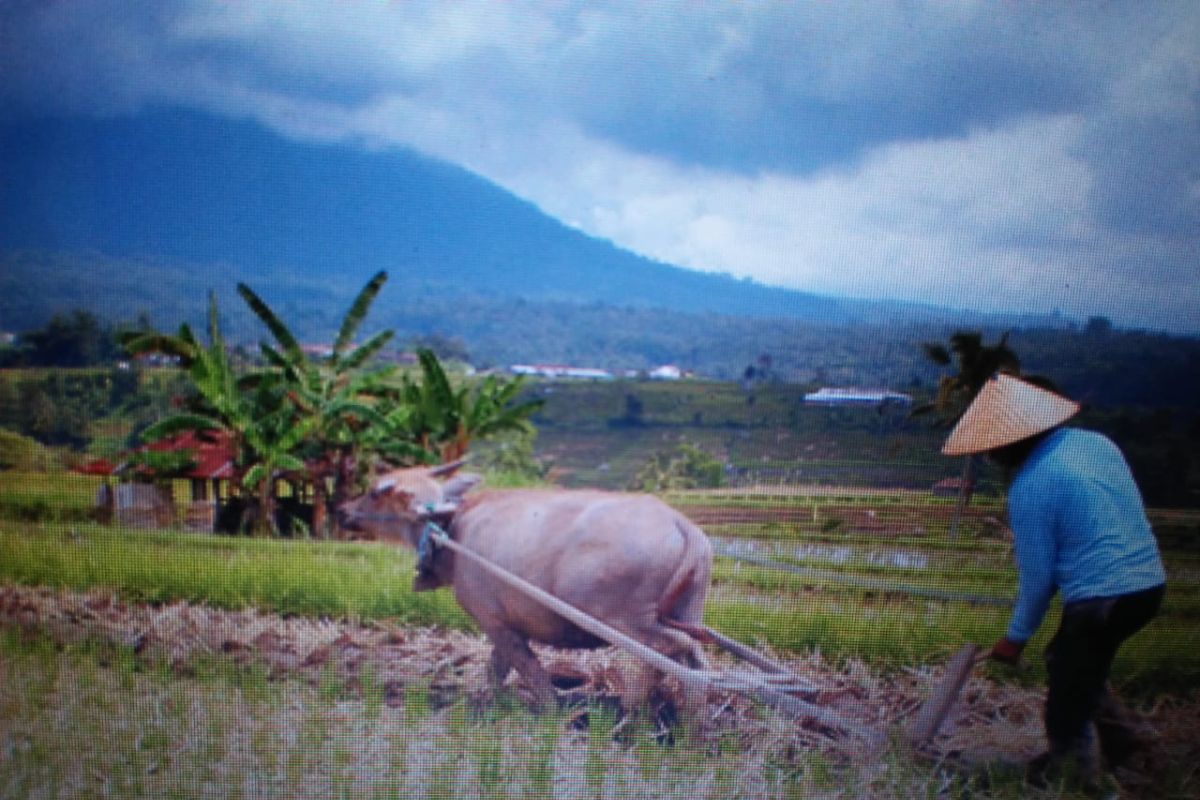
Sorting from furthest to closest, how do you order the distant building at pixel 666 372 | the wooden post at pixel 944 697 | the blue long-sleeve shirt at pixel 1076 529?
1. the distant building at pixel 666 372
2. the wooden post at pixel 944 697
3. the blue long-sleeve shirt at pixel 1076 529

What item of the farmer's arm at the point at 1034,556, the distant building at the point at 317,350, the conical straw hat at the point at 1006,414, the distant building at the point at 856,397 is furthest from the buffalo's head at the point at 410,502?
the farmer's arm at the point at 1034,556

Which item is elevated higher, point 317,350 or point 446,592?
point 317,350

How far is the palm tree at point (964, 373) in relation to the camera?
2.44 metres

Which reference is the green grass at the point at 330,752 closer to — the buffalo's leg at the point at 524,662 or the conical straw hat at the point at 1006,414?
the buffalo's leg at the point at 524,662

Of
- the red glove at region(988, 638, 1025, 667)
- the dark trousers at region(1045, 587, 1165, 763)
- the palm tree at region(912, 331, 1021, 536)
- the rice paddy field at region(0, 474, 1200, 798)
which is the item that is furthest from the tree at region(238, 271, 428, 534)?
the dark trousers at region(1045, 587, 1165, 763)

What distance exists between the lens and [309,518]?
2730 mm

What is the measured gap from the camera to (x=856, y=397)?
2.56m

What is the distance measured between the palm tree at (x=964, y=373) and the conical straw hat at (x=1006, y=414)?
206 millimetres

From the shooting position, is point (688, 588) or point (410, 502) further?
point (410, 502)

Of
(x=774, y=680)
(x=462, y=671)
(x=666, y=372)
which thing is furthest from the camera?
(x=666, y=372)

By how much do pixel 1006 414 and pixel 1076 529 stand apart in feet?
0.99

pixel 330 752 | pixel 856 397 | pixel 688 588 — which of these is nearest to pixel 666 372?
pixel 856 397

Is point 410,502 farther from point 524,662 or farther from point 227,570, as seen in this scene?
point 227,570

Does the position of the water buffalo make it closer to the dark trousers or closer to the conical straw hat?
the conical straw hat
